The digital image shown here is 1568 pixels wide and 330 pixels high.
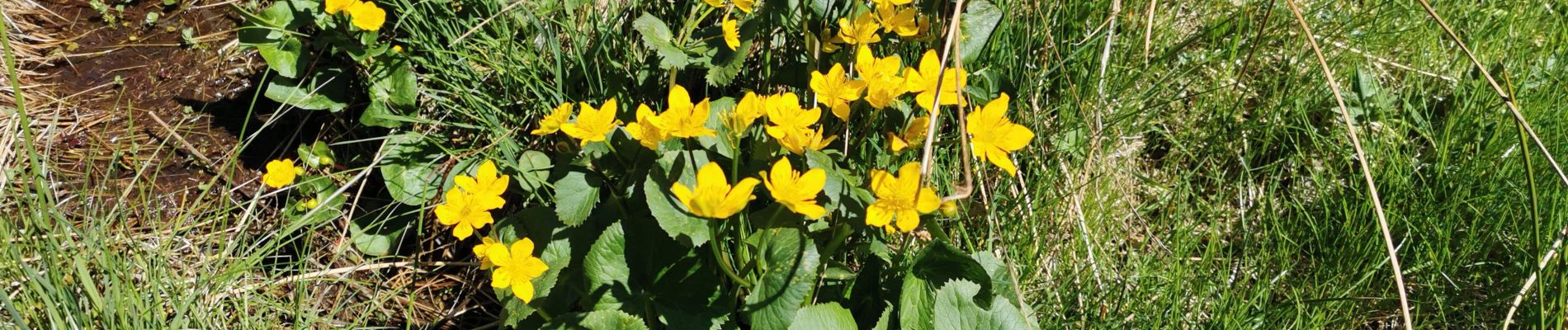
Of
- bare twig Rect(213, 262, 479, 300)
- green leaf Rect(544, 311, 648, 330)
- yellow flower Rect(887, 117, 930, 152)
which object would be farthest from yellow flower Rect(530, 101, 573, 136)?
bare twig Rect(213, 262, 479, 300)

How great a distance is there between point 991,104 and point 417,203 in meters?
1.29

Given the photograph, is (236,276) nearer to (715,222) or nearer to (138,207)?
(138,207)

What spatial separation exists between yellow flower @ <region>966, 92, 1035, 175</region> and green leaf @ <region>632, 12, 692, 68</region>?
0.63m

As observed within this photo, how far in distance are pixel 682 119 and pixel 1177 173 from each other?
142 cm

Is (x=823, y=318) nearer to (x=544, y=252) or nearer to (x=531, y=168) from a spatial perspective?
(x=544, y=252)

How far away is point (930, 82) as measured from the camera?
1.59m

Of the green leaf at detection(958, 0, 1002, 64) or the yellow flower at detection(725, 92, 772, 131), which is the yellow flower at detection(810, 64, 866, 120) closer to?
the yellow flower at detection(725, 92, 772, 131)

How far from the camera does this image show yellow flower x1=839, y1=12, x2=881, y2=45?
171 cm

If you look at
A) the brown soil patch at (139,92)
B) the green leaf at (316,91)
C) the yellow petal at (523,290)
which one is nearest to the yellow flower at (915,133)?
the yellow petal at (523,290)

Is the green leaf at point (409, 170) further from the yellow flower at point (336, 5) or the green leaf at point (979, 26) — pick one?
the green leaf at point (979, 26)

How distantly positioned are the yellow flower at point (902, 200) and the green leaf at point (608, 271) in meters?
0.46

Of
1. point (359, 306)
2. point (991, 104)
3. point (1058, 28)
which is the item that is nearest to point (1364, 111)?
point (1058, 28)

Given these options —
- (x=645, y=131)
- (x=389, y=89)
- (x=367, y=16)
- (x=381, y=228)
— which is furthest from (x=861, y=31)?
(x=381, y=228)

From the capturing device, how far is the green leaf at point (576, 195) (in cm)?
168
